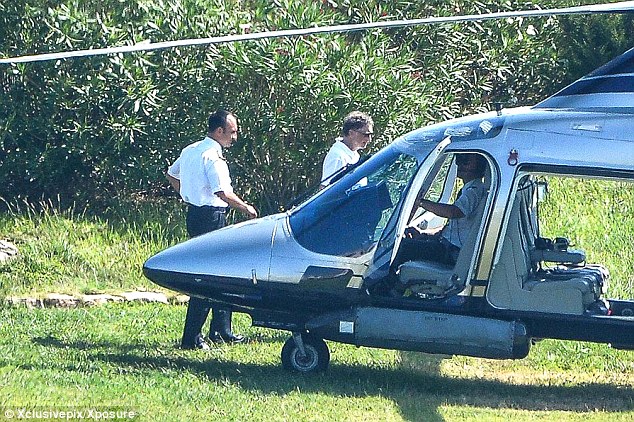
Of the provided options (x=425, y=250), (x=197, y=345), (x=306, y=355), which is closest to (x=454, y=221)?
(x=425, y=250)

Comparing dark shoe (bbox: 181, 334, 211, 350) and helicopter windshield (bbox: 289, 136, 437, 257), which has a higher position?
helicopter windshield (bbox: 289, 136, 437, 257)

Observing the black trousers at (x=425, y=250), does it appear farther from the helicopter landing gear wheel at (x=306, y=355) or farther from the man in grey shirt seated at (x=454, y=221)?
the helicopter landing gear wheel at (x=306, y=355)

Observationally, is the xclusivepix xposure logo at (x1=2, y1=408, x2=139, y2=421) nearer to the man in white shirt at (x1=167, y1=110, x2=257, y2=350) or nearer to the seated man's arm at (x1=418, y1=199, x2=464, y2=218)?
the man in white shirt at (x1=167, y1=110, x2=257, y2=350)

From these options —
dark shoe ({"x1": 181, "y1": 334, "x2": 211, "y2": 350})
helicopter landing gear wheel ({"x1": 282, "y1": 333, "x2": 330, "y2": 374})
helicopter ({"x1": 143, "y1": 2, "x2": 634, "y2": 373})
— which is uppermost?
helicopter ({"x1": 143, "y1": 2, "x2": 634, "y2": 373})

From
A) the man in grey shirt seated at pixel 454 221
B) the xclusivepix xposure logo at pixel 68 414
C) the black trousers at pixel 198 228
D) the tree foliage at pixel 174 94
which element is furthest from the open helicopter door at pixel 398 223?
the tree foliage at pixel 174 94

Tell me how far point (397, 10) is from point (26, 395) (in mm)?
9123

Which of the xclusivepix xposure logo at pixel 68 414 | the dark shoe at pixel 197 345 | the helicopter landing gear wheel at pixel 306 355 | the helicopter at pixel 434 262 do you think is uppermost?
the helicopter at pixel 434 262

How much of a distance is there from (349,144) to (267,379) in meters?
2.24

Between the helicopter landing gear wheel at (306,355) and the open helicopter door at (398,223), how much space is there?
2.13 feet

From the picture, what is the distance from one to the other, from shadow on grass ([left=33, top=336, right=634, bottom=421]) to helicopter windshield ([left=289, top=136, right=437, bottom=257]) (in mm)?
888

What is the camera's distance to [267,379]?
7.34m

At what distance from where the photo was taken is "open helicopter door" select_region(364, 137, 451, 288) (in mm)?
7109

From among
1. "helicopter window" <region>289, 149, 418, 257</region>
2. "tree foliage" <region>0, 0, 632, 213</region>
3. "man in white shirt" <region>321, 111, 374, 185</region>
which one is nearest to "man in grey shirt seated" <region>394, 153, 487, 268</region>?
"helicopter window" <region>289, 149, 418, 257</region>

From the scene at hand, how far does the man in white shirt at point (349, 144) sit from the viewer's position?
Result: 8.66 m
